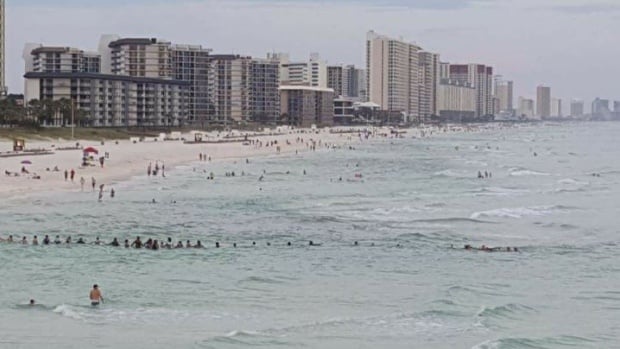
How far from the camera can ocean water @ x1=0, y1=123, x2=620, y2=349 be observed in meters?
21.9

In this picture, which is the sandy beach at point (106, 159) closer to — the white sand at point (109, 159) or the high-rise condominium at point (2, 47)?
the white sand at point (109, 159)

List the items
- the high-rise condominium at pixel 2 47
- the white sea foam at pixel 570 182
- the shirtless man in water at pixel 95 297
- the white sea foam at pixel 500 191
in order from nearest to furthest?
1. the shirtless man in water at pixel 95 297
2. the white sea foam at pixel 500 191
3. the white sea foam at pixel 570 182
4. the high-rise condominium at pixel 2 47

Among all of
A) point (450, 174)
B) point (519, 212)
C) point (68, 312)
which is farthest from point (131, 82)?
point (68, 312)

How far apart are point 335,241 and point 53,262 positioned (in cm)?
1116

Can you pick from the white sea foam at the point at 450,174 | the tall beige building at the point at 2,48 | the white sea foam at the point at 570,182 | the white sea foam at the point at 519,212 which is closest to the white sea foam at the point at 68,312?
the white sea foam at the point at 519,212

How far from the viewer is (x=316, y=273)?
29656mm

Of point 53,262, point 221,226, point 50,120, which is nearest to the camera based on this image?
point 53,262

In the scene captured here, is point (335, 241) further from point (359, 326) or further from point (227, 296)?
point (359, 326)

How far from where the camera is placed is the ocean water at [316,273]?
21.9m

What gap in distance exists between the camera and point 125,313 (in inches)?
928

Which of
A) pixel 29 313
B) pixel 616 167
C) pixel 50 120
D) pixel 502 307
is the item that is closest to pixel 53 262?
pixel 29 313

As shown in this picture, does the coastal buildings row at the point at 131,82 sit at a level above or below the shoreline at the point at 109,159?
above

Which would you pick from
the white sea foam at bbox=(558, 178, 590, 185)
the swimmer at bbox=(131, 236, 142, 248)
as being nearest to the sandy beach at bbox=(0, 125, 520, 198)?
the swimmer at bbox=(131, 236, 142, 248)

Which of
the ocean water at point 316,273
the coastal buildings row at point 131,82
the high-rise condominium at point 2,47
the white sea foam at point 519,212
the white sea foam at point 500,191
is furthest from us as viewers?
the coastal buildings row at point 131,82
